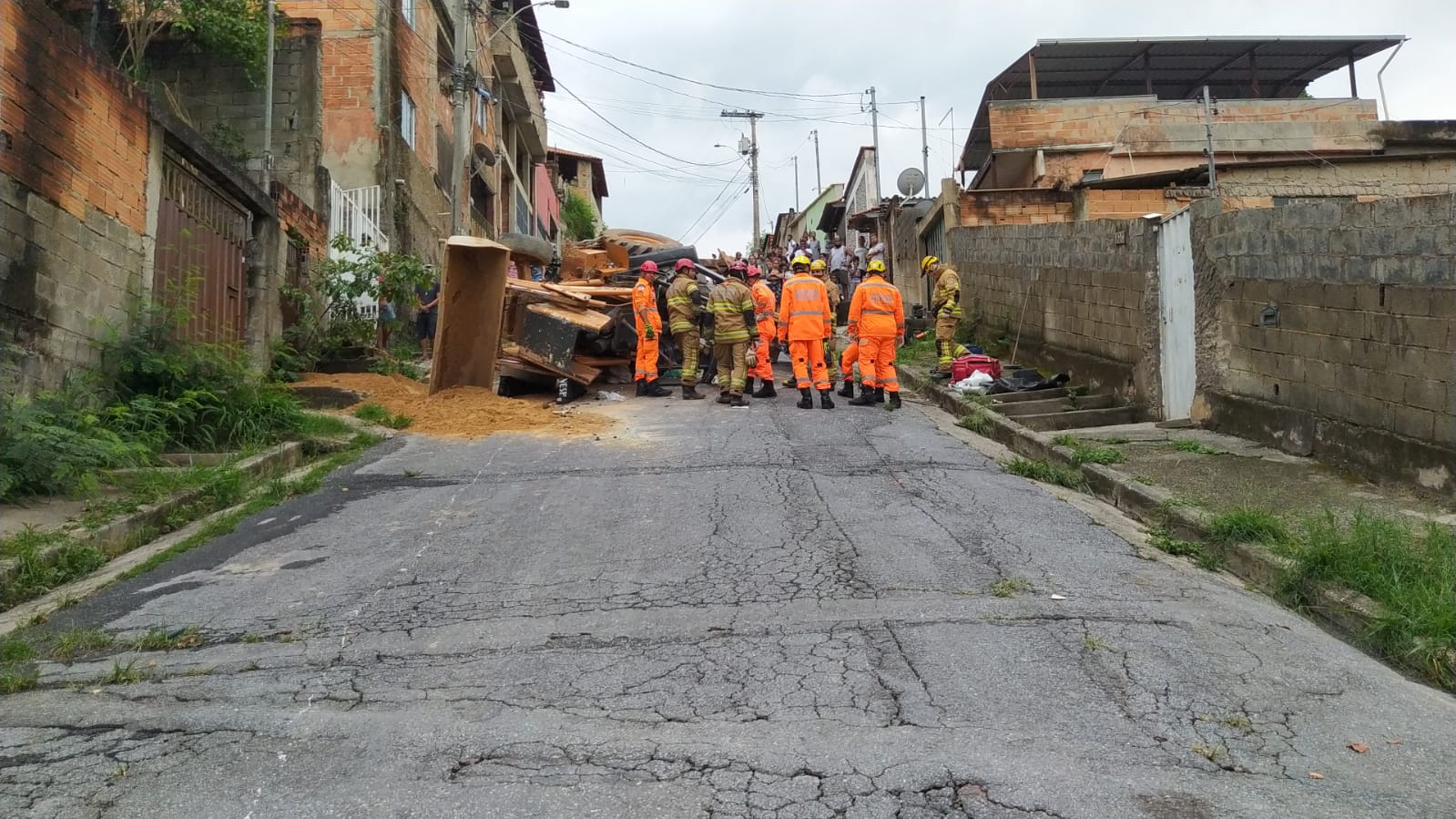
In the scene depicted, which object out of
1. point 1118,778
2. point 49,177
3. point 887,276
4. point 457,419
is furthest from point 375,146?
point 1118,778

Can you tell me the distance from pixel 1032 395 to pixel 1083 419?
1.20 meters

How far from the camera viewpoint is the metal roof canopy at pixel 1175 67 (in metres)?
21.3

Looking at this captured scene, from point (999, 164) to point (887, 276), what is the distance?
188 inches

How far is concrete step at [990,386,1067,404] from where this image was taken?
11.5 metres

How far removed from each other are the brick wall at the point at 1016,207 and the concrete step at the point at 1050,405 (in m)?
8.05

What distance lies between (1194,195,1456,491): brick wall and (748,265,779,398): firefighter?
5.08 metres

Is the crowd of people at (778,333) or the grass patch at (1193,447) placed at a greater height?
the crowd of people at (778,333)

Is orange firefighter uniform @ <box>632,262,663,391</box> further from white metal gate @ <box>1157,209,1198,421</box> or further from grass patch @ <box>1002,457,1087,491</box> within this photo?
white metal gate @ <box>1157,209,1198,421</box>

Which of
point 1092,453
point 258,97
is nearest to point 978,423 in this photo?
point 1092,453

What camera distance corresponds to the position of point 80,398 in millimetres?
8234

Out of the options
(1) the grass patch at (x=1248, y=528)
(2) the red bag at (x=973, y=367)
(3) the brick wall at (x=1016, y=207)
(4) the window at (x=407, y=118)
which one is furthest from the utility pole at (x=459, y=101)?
(1) the grass patch at (x=1248, y=528)

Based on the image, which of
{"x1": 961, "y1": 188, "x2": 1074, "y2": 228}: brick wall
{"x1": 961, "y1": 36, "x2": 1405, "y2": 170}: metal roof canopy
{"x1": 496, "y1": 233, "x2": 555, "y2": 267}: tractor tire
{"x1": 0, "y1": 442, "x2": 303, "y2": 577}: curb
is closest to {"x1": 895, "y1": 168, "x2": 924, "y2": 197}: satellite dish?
{"x1": 961, "y1": 36, "x2": 1405, "y2": 170}: metal roof canopy

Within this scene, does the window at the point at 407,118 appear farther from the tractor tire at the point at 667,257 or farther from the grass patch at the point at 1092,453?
the grass patch at the point at 1092,453

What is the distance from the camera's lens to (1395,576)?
4.91 meters
